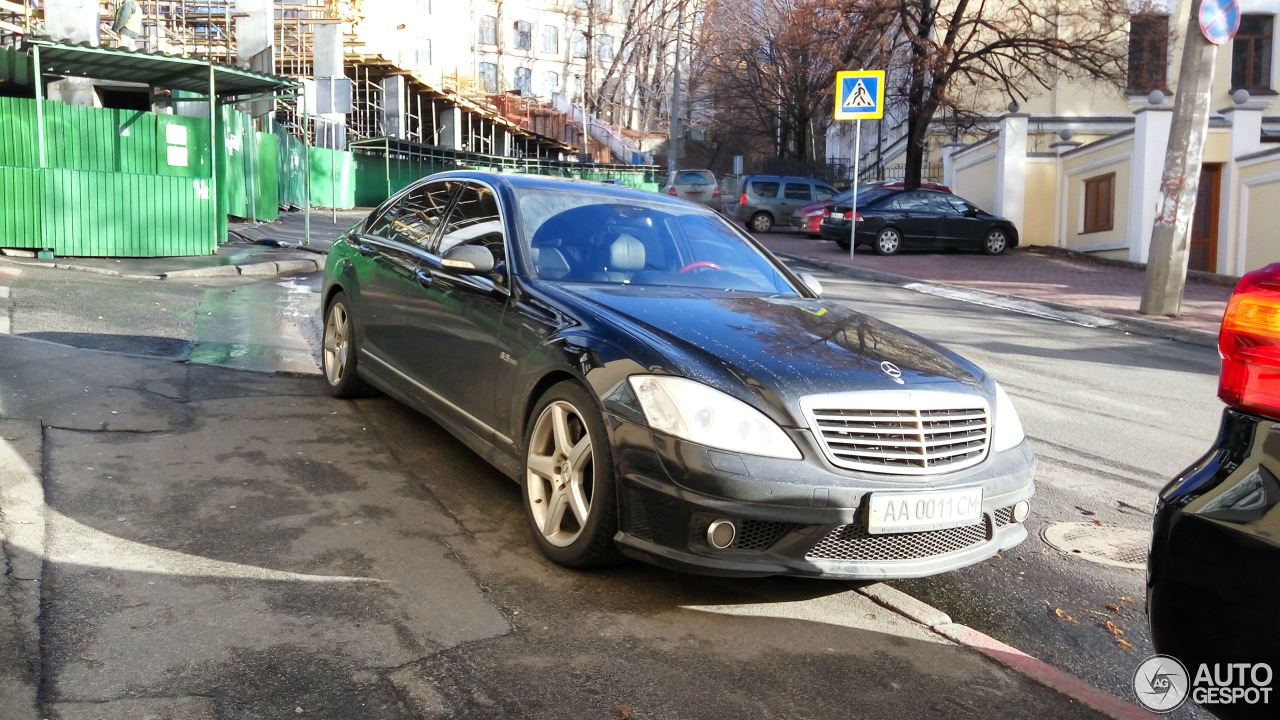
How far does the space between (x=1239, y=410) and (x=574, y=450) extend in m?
2.27

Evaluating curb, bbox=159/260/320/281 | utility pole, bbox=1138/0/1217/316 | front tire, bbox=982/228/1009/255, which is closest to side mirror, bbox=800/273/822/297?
utility pole, bbox=1138/0/1217/316

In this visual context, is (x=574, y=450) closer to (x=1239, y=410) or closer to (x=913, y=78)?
(x=1239, y=410)

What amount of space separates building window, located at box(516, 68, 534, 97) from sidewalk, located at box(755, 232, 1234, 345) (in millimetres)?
46791

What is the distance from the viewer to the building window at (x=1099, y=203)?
75.4ft

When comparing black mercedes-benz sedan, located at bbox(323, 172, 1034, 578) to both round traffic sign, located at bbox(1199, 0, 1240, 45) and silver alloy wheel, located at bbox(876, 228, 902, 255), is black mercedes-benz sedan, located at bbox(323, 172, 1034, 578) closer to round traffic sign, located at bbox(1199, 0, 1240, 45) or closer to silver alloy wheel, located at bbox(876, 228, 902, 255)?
round traffic sign, located at bbox(1199, 0, 1240, 45)

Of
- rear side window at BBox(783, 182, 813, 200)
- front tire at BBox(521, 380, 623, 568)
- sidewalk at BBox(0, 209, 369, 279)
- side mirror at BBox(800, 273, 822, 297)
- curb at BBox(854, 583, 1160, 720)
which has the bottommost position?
curb at BBox(854, 583, 1160, 720)

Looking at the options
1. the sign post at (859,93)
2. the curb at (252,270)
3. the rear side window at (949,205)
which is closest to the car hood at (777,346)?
the curb at (252,270)

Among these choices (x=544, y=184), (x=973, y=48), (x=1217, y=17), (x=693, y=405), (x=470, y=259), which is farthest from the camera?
(x=973, y=48)

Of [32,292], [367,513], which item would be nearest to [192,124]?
[32,292]

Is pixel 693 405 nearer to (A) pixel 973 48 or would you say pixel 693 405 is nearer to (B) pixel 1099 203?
(B) pixel 1099 203

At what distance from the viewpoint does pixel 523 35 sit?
69625mm

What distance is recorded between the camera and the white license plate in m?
3.59

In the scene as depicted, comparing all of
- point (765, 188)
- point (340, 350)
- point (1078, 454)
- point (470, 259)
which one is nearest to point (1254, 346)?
point (470, 259)

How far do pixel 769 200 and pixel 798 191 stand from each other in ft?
3.31
